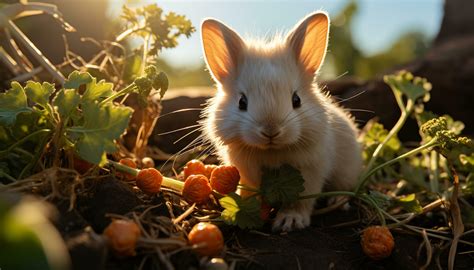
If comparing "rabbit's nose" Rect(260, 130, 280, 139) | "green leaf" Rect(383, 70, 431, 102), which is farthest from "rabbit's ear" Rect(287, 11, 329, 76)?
"green leaf" Rect(383, 70, 431, 102)

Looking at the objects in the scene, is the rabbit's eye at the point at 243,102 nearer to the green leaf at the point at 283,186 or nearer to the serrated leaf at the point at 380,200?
the green leaf at the point at 283,186

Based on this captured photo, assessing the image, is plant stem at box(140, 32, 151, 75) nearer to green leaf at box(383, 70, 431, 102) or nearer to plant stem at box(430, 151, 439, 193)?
green leaf at box(383, 70, 431, 102)

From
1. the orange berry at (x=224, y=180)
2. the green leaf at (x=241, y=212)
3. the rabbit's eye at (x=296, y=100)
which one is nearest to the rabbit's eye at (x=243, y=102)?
the rabbit's eye at (x=296, y=100)

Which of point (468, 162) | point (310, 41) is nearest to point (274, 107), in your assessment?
point (310, 41)

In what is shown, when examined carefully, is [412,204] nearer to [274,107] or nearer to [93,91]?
[274,107]

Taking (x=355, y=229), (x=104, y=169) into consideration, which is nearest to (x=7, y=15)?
(x=104, y=169)
